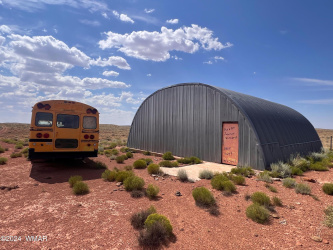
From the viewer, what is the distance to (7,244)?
4.10 meters

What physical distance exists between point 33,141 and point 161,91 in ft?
37.5

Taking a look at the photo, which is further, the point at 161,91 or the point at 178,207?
the point at 161,91

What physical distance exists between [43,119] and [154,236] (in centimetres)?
906

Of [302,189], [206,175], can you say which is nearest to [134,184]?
[206,175]

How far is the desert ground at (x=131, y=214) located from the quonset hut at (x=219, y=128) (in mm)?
3694

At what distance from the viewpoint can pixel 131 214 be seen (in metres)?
5.52

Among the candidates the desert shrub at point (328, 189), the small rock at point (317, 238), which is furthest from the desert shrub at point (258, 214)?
the desert shrub at point (328, 189)

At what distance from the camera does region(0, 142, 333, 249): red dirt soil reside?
427 cm

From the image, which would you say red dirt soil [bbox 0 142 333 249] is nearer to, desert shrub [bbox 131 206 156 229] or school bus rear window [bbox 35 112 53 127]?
desert shrub [bbox 131 206 156 229]

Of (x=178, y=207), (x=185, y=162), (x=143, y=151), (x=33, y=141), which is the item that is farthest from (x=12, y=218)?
(x=143, y=151)

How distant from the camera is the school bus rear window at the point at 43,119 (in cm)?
996

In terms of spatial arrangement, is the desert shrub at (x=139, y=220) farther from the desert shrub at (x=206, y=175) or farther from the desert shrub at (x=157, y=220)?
the desert shrub at (x=206, y=175)

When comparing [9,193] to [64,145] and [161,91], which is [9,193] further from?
[161,91]

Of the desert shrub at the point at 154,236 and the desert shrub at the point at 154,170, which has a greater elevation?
the desert shrub at the point at 154,170
